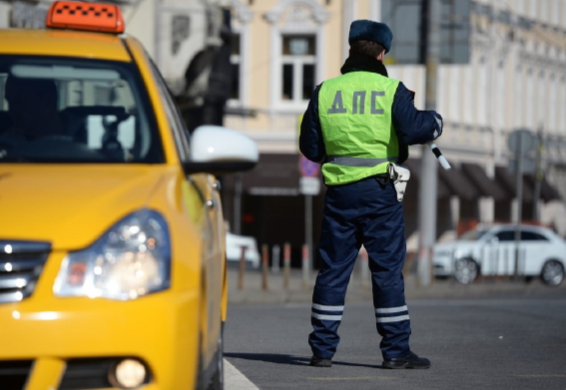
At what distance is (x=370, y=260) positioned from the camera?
8141mm

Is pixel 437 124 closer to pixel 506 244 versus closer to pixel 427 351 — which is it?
pixel 427 351

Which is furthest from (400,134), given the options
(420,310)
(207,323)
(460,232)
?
(460,232)

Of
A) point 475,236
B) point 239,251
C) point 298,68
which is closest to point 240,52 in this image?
point 298,68

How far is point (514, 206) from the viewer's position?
182ft

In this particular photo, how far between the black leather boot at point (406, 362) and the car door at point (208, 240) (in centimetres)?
196

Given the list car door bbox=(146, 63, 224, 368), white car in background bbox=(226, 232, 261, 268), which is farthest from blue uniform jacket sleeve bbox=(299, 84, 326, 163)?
white car in background bbox=(226, 232, 261, 268)

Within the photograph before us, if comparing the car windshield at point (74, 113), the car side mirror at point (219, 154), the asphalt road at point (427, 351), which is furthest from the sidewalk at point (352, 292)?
the car side mirror at point (219, 154)

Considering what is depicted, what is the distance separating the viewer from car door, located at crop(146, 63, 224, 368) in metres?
5.17

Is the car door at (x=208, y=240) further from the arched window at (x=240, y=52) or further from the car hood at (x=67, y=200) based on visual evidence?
the arched window at (x=240, y=52)

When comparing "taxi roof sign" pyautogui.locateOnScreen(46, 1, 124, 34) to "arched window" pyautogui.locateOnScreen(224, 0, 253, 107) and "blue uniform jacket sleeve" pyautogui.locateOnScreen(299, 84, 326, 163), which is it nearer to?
"blue uniform jacket sleeve" pyautogui.locateOnScreen(299, 84, 326, 163)

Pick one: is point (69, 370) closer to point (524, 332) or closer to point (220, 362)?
point (220, 362)

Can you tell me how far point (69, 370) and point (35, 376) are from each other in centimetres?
11

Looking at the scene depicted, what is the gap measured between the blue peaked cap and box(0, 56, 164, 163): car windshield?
258 cm

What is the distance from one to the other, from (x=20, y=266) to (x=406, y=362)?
12.5ft
